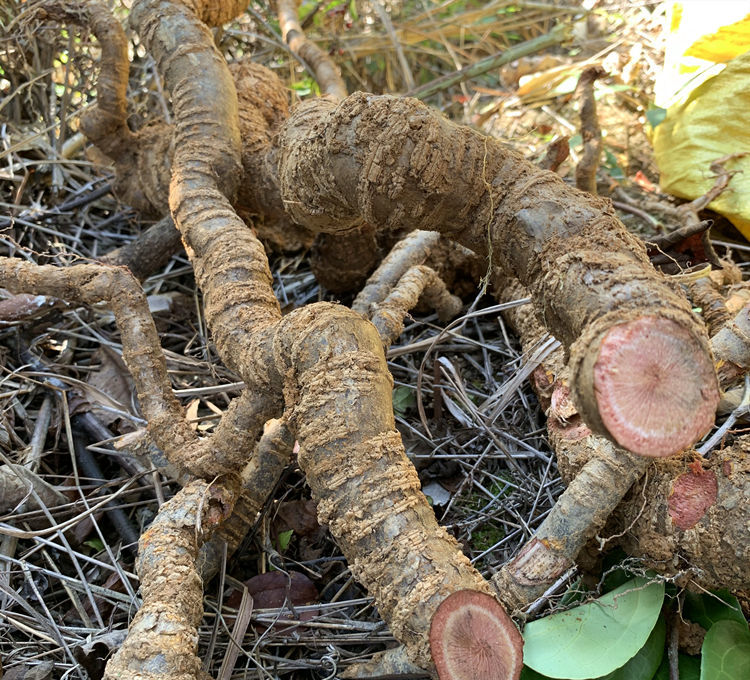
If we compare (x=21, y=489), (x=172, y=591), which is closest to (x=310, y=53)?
(x=21, y=489)

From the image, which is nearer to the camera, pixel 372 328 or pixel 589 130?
pixel 372 328

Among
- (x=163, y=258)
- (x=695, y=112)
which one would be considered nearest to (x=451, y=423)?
(x=163, y=258)

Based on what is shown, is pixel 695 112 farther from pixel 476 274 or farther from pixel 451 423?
pixel 451 423

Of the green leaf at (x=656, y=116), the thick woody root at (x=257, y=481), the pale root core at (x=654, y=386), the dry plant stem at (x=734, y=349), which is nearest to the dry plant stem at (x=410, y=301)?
the thick woody root at (x=257, y=481)

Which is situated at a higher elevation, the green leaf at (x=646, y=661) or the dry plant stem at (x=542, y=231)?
the dry plant stem at (x=542, y=231)

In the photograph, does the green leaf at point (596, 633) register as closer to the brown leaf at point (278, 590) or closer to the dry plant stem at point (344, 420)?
the dry plant stem at point (344, 420)

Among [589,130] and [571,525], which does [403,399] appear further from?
[589,130]

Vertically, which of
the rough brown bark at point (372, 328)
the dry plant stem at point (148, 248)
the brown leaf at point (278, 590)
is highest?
the rough brown bark at point (372, 328)
